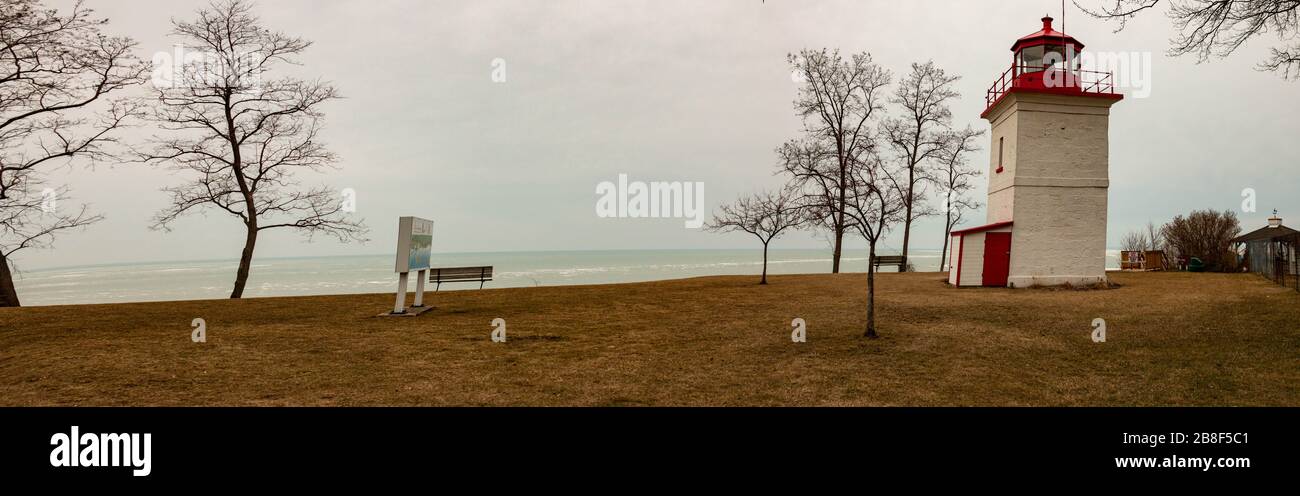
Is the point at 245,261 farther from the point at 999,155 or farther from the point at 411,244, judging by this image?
the point at 999,155

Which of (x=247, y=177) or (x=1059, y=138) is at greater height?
(x=1059, y=138)

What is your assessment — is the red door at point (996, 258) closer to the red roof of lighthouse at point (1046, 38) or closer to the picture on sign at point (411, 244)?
the red roof of lighthouse at point (1046, 38)

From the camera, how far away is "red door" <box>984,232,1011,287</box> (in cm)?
2164

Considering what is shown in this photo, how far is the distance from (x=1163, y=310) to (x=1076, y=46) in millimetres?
12609

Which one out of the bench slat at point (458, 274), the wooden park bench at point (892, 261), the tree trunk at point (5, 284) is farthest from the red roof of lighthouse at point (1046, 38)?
the tree trunk at point (5, 284)

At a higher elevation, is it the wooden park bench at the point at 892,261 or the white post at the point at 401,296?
the wooden park bench at the point at 892,261

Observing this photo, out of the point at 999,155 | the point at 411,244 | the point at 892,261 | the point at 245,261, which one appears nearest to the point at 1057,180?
the point at 999,155

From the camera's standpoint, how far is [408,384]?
7.55 meters

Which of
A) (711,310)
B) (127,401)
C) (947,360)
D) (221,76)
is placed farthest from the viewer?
(221,76)

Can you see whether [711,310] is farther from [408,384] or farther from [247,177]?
[247,177]

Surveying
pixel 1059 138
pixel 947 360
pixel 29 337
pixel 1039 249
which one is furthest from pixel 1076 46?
pixel 29 337

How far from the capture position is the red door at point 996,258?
21641 millimetres

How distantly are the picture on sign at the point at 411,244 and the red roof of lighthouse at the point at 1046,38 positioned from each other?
22.6 meters

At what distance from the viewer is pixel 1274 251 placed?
2419 centimetres
